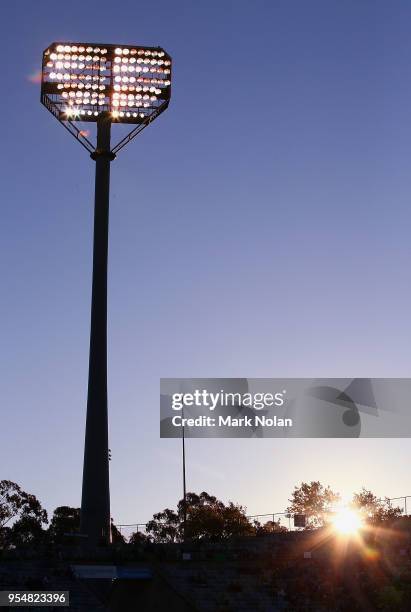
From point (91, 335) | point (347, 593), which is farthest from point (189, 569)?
point (91, 335)

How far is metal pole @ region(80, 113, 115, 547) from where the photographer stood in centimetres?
6662

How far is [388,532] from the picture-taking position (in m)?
47.4

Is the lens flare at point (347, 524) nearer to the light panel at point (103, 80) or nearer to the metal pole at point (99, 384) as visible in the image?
the metal pole at point (99, 384)

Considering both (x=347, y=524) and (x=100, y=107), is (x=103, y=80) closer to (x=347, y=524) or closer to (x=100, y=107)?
(x=100, y=107)

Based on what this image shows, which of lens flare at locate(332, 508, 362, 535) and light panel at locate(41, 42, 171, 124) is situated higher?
light panel at locate(41, 42, 171, 124)

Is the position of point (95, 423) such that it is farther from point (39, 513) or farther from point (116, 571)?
point (39, 513)

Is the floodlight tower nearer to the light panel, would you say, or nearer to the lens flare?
the light panel

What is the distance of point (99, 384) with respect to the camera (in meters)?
70.4

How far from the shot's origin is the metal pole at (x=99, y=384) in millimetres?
66625

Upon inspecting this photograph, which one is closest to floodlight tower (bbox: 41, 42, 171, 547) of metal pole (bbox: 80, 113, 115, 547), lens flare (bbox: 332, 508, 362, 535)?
metal pole (bbox: 80, 113, 115, 547)

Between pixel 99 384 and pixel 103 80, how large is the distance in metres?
25.9

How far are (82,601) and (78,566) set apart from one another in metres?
4.25

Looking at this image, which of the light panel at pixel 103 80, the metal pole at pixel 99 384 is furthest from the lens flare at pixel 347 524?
the light panel at pixel 103 80

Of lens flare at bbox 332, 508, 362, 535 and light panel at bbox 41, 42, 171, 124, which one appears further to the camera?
light panel at bbox 41, 42, 171, 124
